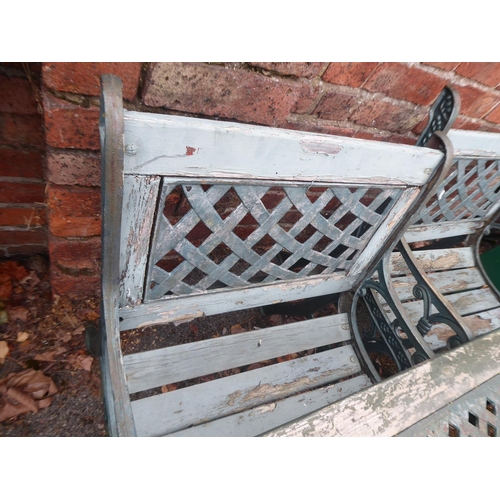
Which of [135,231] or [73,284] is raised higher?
[73,284]

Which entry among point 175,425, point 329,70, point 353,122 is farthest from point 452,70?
point 175,425

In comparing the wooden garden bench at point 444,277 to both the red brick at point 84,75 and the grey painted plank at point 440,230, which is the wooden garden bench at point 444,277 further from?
the red brick at point 84,75

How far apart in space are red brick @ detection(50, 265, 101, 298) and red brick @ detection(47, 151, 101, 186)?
1.27 ft

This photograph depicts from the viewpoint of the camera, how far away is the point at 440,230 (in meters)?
1.51

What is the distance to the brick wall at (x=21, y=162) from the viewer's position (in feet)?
2.51

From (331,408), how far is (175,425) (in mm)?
482

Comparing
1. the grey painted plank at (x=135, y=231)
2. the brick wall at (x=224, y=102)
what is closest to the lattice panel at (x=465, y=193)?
the brick wall at (x=224, y=102)

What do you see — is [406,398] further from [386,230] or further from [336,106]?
[336,106]

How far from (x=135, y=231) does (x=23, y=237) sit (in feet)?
2.47

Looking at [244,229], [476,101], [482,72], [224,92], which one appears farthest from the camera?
[244,229]

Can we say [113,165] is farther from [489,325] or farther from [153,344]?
[489,325]

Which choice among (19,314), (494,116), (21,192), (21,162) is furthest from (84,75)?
(494,116)

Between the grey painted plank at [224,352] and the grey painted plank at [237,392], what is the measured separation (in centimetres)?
4

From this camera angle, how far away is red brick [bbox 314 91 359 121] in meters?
0.85
